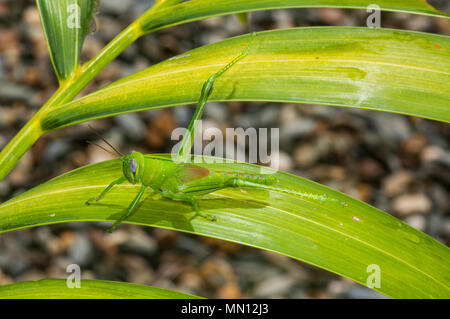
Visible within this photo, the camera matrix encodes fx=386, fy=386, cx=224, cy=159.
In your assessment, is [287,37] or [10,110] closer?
[287,37]

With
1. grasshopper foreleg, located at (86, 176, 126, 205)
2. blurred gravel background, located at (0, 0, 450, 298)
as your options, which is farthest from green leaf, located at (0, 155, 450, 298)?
blurred gravel background, located at (0, 0, 450, 298)

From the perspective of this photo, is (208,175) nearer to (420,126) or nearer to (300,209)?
(300,209)

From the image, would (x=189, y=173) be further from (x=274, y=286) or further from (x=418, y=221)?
(x=418, y=221)

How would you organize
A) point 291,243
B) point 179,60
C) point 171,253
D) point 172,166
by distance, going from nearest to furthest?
point 291,243, point 179,60, point 172,166, point 171,253

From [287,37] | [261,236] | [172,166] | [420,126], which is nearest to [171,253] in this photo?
[172,166]

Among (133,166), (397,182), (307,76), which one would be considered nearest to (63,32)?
(133,166)

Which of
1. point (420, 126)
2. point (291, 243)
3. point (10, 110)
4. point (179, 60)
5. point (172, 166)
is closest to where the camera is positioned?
point (291, 243)
